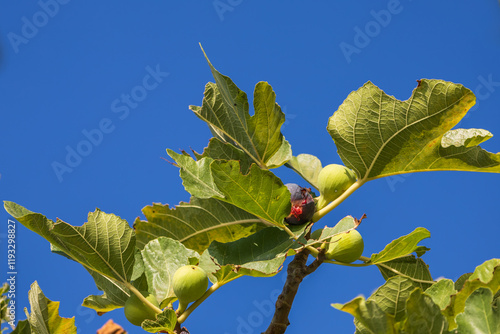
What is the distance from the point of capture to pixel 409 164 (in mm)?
1897

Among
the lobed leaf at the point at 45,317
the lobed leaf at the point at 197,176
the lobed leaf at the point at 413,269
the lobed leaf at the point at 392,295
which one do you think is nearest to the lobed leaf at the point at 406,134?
the lobed leaf at the point at 413,269

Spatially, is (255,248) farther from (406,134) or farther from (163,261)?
(406,134)

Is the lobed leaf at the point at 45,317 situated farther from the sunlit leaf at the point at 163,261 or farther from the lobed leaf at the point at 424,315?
A: the lobed leaf at the point at 424,315

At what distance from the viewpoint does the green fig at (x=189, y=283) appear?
64.7 inches

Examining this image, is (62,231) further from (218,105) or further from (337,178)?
(337,178)

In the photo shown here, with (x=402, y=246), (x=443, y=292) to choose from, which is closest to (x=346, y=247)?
(x=402, y=246)

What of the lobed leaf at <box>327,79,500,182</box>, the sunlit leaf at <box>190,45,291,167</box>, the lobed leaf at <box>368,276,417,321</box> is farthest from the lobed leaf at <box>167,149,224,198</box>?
the lobed leaf at <box>368,276,417,321</box>

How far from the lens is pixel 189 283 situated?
5.38ft

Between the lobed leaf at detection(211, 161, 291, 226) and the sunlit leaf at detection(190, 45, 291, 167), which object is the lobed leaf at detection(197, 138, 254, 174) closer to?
the sunlit leaf at detection(190, 45, 291, 167)

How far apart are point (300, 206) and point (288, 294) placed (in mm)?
297

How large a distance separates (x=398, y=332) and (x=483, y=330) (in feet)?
0.60

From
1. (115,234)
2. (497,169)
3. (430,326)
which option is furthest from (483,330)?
(115,234)

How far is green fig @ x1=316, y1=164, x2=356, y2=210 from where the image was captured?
6.26 feet

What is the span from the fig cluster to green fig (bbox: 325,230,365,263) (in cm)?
12
